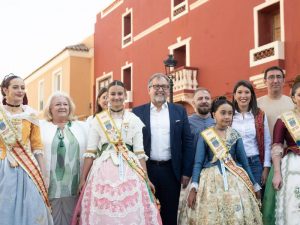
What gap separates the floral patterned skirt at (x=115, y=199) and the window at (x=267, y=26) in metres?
7.31

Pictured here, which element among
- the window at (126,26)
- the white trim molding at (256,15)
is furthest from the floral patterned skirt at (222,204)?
the window at (126,26)

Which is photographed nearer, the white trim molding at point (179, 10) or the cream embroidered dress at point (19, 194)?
the cream embroidered dress at point (19, 194)

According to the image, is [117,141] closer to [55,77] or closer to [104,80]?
[104,80]

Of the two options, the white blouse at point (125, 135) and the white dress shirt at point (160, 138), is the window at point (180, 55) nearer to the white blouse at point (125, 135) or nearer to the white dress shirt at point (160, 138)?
the white dress shirt at point (160, 138)

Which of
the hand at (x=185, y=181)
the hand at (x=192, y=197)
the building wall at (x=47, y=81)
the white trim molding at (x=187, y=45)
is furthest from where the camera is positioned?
the building wall at (x=47, y=81)

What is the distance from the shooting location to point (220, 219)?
153 inches

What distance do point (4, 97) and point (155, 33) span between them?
11.2 metres

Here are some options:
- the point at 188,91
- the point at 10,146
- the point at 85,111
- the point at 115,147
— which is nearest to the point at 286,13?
the point at 188,91

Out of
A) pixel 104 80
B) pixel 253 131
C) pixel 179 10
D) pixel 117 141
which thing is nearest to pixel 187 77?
pixel 179 10

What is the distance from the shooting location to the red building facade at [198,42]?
9859 mm

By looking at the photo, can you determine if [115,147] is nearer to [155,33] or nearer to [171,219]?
[171,219]

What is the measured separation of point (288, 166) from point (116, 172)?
1576mm

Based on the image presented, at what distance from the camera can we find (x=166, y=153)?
15.0 feet

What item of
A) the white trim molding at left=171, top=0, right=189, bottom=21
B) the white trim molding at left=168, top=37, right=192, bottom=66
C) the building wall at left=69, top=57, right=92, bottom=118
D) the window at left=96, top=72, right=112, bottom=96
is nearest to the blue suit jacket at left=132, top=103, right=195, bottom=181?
the white trim molding at left=168, top=37, right=192, bottom=66
